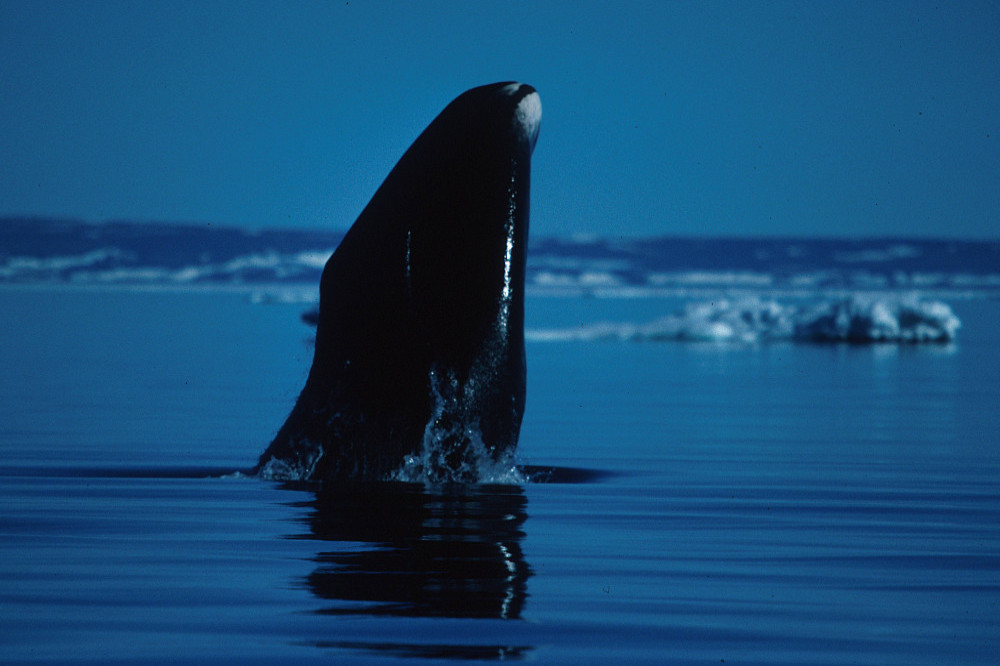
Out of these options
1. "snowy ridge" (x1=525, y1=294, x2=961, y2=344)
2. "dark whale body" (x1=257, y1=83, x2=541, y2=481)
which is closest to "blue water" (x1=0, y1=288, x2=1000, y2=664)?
"dark whale body" (x1=257, y1=83, x2=541, y2=481)

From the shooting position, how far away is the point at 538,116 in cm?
920

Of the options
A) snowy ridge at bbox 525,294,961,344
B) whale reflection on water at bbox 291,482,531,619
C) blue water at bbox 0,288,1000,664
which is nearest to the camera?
blue water at bbox 0,288,1000,664

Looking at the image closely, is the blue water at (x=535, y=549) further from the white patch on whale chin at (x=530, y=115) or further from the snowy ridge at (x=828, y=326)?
the snowy ridge at (x=828, y=326)

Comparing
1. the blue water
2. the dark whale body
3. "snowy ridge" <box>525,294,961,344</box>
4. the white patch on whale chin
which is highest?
"snowy ridge" <box>525,294,961,344</box>

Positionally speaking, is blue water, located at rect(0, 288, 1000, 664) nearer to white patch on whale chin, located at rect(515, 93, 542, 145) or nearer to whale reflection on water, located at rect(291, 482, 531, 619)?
whale reflection on water, located at rect(291, 482, 531, 619)

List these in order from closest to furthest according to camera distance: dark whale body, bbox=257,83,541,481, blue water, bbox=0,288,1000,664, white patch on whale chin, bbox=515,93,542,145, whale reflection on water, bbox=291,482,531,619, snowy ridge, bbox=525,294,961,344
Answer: blue water, bbox=0,288,1000,664, whale reflection on water, bbox=291,482,531,619, dark whale body, bbox=257,83,541,481, white patch on whale chin, bbox=515,93,542,145, snowy ridge, bbox=525,294,961,344

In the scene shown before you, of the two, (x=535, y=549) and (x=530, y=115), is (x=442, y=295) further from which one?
(x=535, y=549)

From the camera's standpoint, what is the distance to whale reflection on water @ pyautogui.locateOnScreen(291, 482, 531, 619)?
20.3 feet

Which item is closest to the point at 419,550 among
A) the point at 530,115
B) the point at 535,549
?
the point at 535,549

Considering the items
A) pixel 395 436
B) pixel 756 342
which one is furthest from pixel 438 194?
pixel 756 342

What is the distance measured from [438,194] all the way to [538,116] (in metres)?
0.80

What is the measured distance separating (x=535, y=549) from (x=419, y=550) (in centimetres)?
60

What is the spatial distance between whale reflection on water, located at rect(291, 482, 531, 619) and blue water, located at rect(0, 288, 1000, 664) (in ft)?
0.08

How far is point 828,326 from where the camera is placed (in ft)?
148
